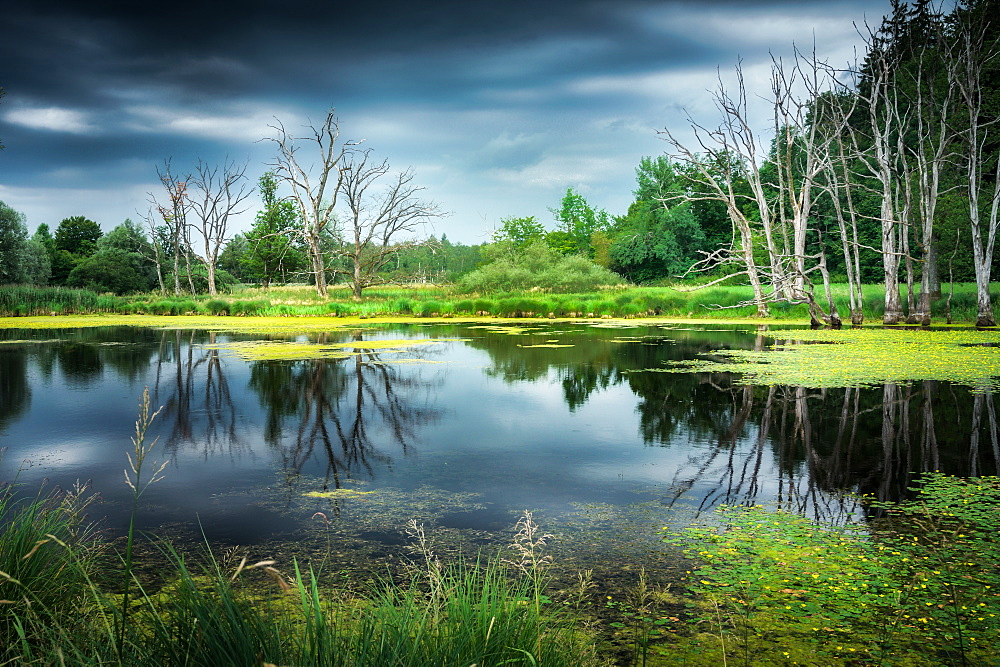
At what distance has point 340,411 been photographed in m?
9.17

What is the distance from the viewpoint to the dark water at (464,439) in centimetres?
535

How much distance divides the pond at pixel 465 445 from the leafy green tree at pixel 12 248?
3754cm

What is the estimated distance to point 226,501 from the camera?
5371 mm

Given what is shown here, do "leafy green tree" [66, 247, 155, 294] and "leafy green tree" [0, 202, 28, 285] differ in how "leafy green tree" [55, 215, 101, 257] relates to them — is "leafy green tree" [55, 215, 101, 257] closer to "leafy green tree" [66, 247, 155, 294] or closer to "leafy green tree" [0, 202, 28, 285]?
"leafy green tree" [66, 247, 155, 294]

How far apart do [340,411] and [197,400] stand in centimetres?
257

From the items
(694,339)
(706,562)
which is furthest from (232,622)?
(694,339)

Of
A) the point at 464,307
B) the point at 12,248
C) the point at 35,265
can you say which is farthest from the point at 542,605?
the point at 35,265

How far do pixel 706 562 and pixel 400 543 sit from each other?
1.92 m

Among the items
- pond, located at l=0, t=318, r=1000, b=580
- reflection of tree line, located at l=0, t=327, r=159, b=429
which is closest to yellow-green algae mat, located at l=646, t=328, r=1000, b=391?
pond, located at l=0, t=318, r=1000, b=580

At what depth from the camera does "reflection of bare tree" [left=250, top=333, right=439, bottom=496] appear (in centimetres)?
687

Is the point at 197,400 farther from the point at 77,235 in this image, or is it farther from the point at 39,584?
the point at 77,235

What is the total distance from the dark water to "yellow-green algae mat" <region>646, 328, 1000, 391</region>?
2.71ft

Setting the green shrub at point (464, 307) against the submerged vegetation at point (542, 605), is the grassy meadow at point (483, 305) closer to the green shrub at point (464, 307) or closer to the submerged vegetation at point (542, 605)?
the green shrub at point (464, 307)

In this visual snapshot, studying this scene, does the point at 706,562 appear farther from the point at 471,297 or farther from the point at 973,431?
the point at 471,297
